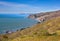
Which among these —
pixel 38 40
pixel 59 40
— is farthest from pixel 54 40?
pixel 38 40

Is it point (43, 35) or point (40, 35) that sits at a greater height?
point (43, 35)

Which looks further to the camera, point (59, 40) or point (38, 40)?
point (38, 40)

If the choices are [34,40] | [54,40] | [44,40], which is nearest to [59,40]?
[54,40]

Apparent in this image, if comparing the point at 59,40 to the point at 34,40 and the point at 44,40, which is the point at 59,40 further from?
the point at 34,40

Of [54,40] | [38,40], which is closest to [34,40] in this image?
[38,40]

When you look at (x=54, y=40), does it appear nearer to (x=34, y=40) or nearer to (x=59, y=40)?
(x=59, y=40)

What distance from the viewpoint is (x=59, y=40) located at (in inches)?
1325

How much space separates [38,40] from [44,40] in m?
1.66

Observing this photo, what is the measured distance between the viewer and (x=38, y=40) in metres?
36.1

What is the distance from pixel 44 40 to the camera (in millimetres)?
35062

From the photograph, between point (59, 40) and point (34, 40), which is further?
point (34, 40)

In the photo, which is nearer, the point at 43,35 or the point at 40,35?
the point at 43,35

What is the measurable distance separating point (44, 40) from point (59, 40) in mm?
3372
